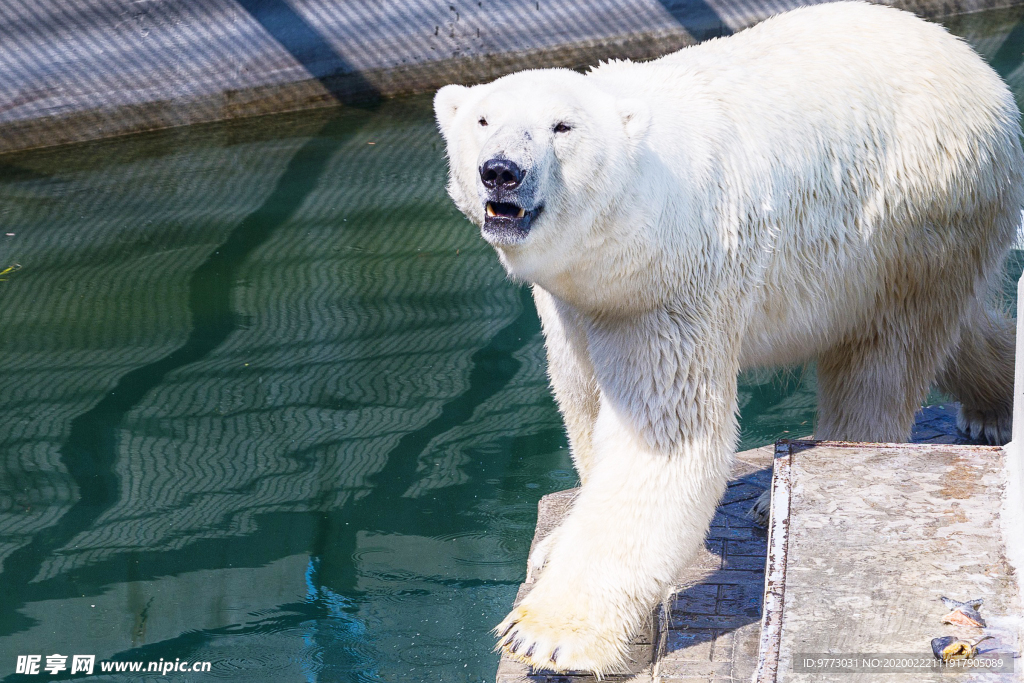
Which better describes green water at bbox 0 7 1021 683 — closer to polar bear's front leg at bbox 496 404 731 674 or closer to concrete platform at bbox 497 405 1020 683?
concrete platform at bbox 497 405 1020 683

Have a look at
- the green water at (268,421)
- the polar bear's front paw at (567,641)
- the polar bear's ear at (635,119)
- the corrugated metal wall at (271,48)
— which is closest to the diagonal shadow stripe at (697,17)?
the corrugated metal wall at (271,48)

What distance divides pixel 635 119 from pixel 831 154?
2.37 feet

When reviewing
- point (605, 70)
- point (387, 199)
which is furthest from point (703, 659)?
point (387, 199)

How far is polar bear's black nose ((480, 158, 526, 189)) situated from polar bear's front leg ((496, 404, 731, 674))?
2.65 feet

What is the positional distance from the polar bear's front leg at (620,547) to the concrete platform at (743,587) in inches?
7.5

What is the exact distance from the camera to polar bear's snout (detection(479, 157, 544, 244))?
2.70 meters

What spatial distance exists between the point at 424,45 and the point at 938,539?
8569 mm

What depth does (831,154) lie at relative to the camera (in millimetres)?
3316

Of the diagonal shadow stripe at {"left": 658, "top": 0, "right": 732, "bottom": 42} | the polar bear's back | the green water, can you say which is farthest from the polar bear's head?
the diagonal shadow stripe at {"left": 658, "top": 0, "right": 732, "bottom": 42}

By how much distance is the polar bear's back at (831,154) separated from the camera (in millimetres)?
3176

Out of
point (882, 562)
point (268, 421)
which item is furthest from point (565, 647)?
point (268, 421)

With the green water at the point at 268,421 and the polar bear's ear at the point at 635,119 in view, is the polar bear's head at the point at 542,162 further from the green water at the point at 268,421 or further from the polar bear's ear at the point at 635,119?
the green water at the point at 268,421

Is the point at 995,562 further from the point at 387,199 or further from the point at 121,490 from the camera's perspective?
the point at 387,199

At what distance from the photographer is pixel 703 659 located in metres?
A: 3.34
